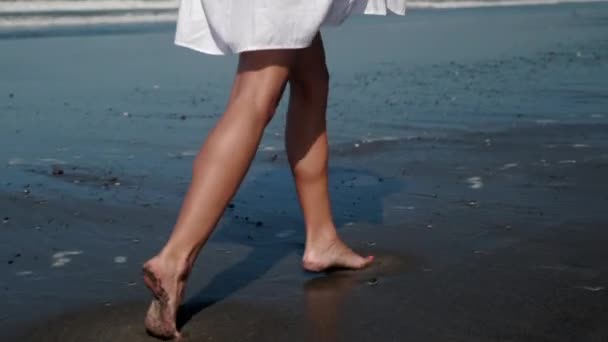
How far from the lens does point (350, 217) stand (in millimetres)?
3738

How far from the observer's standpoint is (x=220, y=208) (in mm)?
2473

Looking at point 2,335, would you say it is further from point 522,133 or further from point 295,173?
point 522,133

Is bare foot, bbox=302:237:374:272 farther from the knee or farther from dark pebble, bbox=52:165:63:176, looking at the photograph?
dark pebble, bbox=52:165:63:176

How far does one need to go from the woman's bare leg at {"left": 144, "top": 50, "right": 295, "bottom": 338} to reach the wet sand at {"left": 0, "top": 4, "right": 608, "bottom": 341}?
124 mm

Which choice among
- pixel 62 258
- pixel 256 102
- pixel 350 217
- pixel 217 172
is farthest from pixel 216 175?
pixel 350 217

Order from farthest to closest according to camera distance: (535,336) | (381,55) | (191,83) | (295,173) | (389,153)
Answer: (381,55) < (191,83) < (389,153) < (295,173) < (535,336)

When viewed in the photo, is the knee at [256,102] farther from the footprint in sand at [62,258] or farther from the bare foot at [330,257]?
the footprint in sand at [62,258]

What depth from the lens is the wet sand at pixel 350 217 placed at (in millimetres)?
2553

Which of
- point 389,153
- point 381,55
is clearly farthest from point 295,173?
point 381,55

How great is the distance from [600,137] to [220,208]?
332 cm

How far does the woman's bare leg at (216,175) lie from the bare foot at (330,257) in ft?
1.81

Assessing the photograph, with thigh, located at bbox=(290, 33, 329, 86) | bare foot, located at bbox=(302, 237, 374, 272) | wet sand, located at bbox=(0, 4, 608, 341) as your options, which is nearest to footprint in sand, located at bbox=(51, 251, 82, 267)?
wet sand, located at bbox=(0, 4, 608, 341)

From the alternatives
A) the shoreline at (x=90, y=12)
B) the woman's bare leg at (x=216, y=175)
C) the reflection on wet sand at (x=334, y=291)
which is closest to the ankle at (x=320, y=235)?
the reflection on wet sand at (x=334, y=291)

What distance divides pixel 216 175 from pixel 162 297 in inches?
12.7
